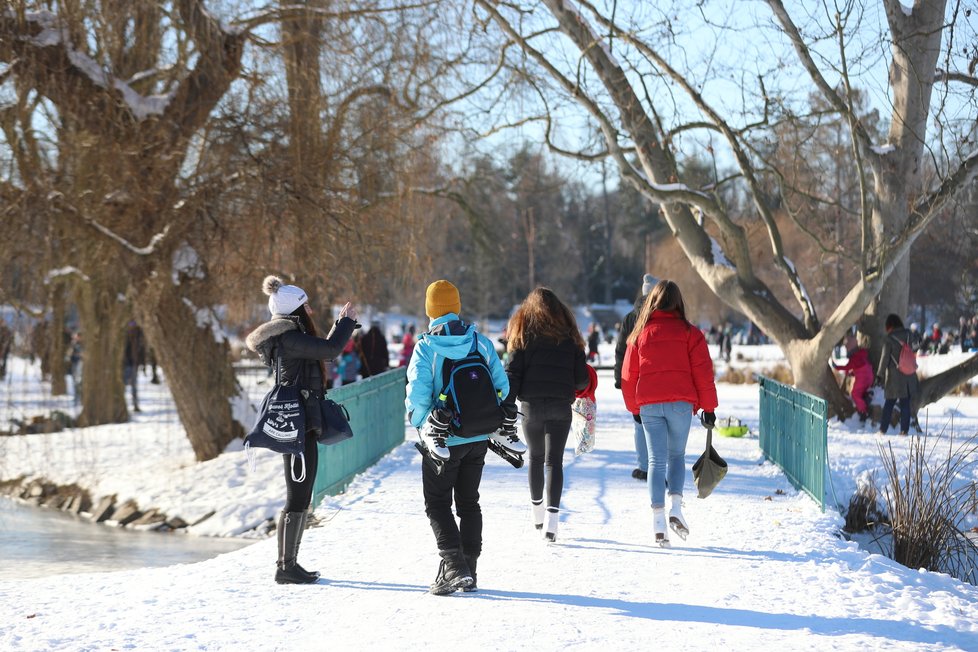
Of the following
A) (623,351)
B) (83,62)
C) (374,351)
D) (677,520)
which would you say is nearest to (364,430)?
(623,351)

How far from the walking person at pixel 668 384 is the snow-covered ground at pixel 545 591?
1.49ft

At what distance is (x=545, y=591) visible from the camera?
621 centimetres

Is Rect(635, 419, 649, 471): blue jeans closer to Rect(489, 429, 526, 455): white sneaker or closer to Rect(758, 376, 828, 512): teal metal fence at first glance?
Rect(758, 376, 828, 512): teal metal fence

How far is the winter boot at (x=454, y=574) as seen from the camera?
6.09m

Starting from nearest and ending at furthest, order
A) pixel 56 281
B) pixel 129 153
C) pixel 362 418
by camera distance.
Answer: pixel 362 418 < pixel 129 153 < pixel 56 281

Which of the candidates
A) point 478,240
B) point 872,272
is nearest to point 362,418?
point 872,272

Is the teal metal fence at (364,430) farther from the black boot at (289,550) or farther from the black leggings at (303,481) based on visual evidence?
the black leggings at (303,481)

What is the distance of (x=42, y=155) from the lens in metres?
12.1

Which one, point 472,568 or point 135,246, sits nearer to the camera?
point 472,568

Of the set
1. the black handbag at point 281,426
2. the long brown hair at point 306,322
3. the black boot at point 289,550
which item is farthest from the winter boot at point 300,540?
the long brown hair at point 306,322

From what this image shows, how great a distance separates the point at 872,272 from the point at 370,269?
672 centimetres

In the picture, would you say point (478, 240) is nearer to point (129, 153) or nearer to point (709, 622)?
point (129, 153)

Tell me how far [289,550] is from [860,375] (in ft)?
38.5

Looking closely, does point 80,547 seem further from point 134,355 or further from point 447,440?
point 447,440
